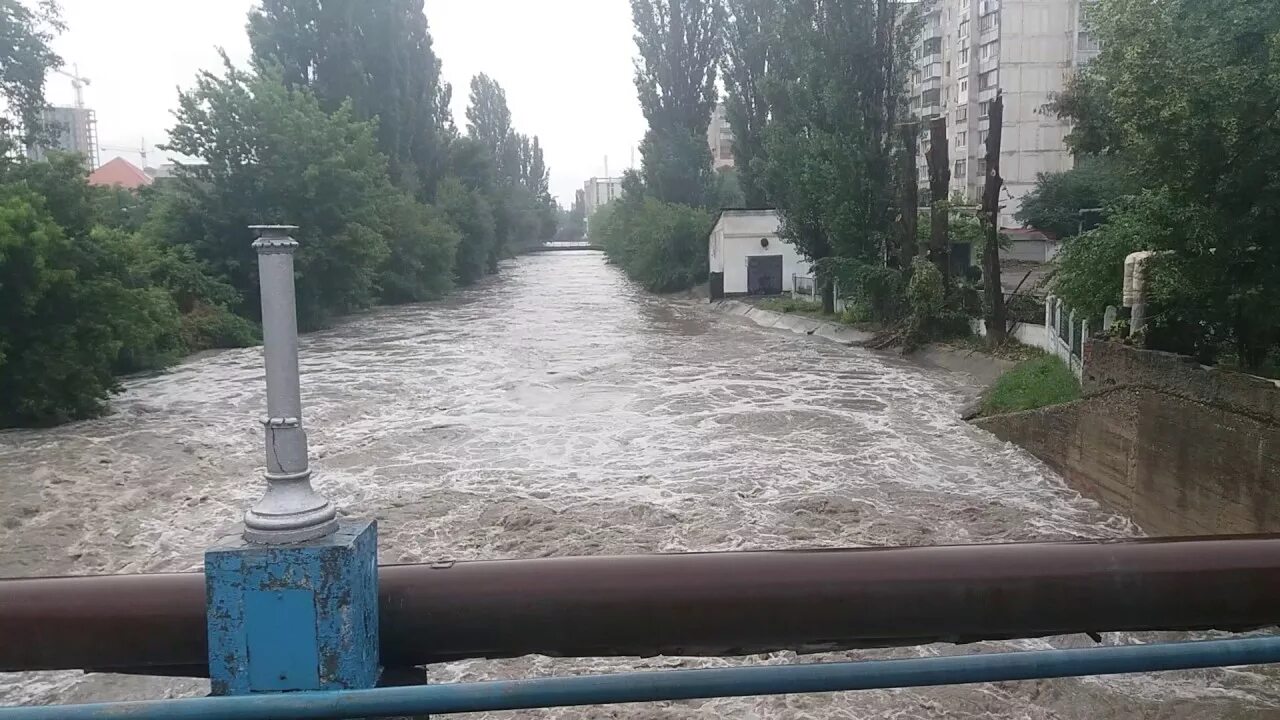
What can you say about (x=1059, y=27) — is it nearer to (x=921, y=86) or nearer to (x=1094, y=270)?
(x=921, y=86)

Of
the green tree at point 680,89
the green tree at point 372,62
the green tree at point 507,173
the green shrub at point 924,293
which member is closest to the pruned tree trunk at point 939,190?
the green shrub at point 924,293

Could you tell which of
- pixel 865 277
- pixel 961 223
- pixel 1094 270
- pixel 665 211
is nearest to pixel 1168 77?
pixel 1094 270

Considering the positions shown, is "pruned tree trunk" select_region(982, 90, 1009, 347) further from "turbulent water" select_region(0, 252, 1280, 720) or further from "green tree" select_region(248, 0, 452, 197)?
"green tree" select_region(248, 0, 452, 197)

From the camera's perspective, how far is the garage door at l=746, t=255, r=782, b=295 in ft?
111

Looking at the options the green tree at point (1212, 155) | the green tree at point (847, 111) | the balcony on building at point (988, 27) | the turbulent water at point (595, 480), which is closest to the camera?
the turbulent water at point (595, 480)

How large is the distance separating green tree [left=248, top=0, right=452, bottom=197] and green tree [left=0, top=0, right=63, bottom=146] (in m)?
6.57

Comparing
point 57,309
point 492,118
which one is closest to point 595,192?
point 492,118

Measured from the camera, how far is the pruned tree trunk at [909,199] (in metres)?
21.8

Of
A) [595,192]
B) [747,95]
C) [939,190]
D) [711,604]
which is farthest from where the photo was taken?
[595,192]

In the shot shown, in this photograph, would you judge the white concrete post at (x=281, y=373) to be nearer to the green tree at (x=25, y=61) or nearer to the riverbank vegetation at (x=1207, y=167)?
the riverbank vegetation at (x=1207, y=167)

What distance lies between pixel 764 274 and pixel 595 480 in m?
23.3

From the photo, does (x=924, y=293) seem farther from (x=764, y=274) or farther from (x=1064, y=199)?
(x=1064, y=199)

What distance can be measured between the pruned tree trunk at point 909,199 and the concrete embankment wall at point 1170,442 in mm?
10579

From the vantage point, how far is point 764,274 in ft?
111
